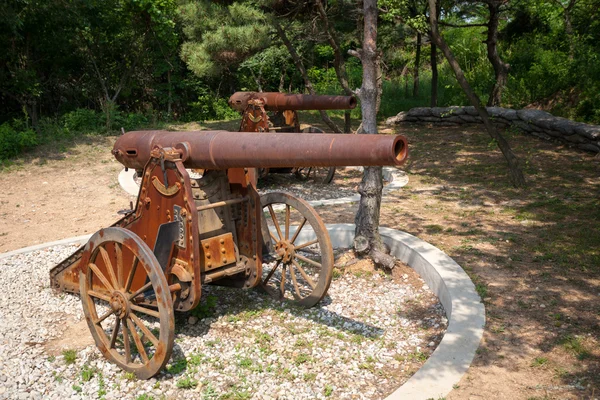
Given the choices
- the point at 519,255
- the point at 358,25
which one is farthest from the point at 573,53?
the point at 519,255

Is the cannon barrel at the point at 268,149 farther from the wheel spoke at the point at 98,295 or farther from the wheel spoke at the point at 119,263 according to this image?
the wheel spoke at the point at 98,295

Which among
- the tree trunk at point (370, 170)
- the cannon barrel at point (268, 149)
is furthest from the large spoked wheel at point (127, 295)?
the tree trunk at point (370, 170)

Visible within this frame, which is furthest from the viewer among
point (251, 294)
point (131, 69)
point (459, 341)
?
point (131, 69)

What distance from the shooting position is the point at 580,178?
7.98 m

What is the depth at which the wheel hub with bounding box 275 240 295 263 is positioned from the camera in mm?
4539

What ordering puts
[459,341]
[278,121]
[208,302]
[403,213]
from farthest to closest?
[278,121]
[403,213]
[208,302]
[459,341]

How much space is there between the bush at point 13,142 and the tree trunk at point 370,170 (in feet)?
27.4

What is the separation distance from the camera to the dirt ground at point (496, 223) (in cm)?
344

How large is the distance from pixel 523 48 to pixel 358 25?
7.08 metres

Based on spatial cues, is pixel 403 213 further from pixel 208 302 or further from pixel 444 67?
pixel 444 67

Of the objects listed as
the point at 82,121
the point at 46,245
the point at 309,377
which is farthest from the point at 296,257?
the point at 82,121

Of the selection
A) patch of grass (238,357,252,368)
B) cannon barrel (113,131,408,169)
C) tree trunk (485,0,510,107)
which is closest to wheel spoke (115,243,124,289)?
cannon barrel (113,131,408,169)

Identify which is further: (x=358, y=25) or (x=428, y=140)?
(x=428, y=140)

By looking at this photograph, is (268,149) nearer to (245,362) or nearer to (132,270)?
(132,270)
